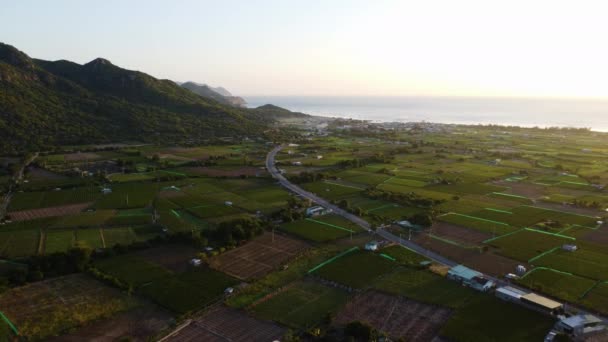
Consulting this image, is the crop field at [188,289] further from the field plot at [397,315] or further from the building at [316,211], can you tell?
the building at [316,211]

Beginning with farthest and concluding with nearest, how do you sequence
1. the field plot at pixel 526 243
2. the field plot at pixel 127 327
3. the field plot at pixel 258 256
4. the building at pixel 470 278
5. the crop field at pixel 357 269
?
the field plot at pixel 526 243
the field plot at pixel 258 256
the crop field at pixel 357 269
the building at pixel 470 278
the field plot at pixel 127 327

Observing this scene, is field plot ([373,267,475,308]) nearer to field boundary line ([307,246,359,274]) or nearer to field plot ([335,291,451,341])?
field plot ([335,291,451,341])

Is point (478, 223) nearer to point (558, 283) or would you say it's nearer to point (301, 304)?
point (558, 283)

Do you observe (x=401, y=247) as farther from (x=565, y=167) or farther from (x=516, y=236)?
(x=565, y=167)

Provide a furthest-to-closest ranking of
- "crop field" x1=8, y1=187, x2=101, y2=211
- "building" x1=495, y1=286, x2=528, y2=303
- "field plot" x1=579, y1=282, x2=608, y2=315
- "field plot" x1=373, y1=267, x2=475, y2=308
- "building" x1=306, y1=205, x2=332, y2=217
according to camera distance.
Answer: "crop field" x1=8, y1=187, x2=101, y2=211, "building" x1=306, y1=205, x2=332, y2=217, "field plot" x1=373, y1=267, x2=475, y2=308, "building" x1=495, y1=286, x2=528, y2=303, "field plot" x1=579, y1=282, x2=608, y2=315

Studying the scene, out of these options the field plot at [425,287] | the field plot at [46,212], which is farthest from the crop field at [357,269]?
the field plot at [46,212]

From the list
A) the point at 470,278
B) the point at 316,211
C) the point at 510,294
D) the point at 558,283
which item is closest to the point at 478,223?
the point at 558,283

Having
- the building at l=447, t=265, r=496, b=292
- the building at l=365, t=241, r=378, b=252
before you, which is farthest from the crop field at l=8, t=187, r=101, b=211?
the building at l=447, t=265, r=496, b=292
